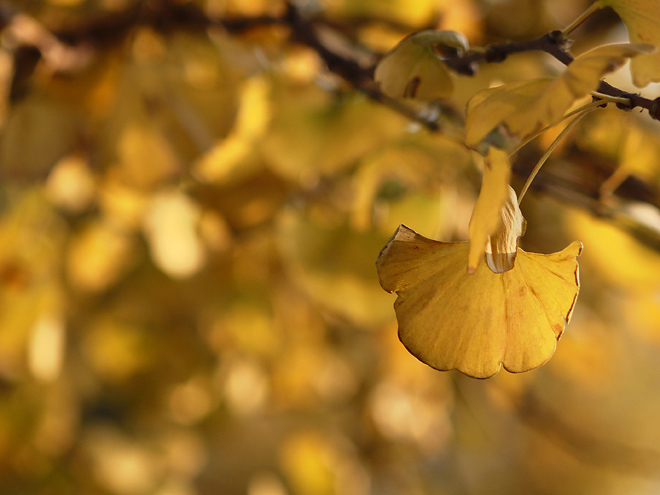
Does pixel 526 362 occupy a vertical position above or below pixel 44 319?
above

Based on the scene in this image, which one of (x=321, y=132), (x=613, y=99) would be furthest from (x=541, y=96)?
(x=321, y=132)

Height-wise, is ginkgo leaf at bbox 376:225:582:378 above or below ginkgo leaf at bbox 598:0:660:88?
below

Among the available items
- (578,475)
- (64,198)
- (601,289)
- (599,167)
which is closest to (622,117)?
(599,167)

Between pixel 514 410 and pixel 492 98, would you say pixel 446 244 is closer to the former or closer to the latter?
pixel 492 98

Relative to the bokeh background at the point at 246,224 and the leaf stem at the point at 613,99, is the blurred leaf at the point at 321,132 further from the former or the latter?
the leaf stem at the point at 613,99

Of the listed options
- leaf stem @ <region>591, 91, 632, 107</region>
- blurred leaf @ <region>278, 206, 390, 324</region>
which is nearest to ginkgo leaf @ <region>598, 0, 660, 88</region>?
leaf stem @ <region>591, 91, 632, 107</region>

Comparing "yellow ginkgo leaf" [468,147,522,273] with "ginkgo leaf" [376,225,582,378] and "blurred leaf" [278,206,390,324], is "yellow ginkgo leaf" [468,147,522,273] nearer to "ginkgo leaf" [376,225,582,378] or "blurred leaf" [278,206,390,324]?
"ginkgo leaf" [376,225,582,378]
